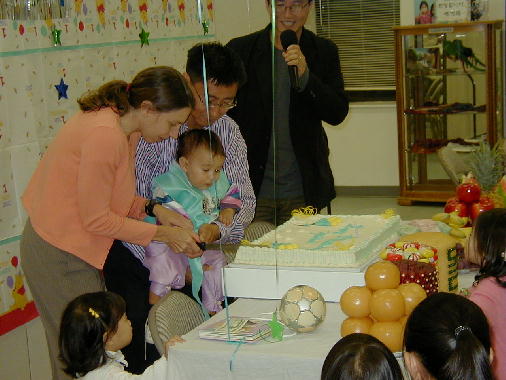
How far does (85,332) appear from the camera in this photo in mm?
1891

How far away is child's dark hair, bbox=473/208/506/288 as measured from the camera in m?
1.89

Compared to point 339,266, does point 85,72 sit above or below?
above

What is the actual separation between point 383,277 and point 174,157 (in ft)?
2.65

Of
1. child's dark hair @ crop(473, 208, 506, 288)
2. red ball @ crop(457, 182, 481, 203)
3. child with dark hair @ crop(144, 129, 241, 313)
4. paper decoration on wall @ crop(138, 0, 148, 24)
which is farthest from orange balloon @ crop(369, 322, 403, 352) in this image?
paper decoration on wall @ crop(138, 0, 148, 24)

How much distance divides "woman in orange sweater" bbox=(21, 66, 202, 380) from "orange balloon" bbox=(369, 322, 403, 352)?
27.9 inches

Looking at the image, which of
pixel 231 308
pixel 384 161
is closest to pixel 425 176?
pixel 384 161

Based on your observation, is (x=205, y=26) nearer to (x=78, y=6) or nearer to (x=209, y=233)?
(x=78, y=6)

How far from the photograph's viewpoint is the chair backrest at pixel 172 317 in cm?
204

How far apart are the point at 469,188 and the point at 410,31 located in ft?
3.57

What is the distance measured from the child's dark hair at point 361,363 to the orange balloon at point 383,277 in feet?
1.89

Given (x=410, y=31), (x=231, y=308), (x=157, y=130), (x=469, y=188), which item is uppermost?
(x=410, y=31)

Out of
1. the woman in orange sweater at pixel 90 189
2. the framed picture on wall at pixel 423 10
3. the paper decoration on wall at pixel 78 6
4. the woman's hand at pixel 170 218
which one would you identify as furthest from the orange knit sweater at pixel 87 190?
the framed picture on wall at pixel 423 10

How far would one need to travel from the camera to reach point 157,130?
2.16m

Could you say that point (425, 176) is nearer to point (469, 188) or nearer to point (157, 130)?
point (469, 188)
